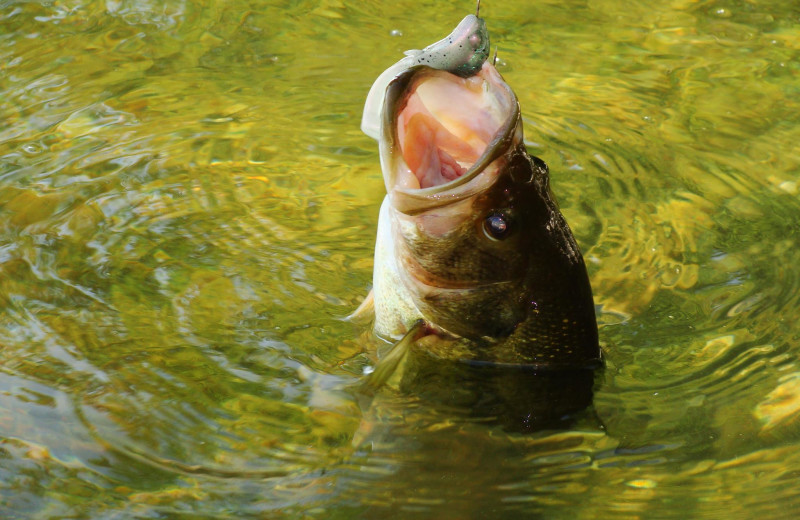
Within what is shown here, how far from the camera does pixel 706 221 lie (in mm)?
4605

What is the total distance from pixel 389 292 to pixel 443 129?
0.62m

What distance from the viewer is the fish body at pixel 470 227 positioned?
3068 mm

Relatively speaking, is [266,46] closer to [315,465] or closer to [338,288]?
[338,288]

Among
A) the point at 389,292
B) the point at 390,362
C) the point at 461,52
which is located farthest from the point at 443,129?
the point at 390,362

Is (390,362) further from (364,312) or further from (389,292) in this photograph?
(364,312)

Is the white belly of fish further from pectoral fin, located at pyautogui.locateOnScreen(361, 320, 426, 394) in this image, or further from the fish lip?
the fish lip

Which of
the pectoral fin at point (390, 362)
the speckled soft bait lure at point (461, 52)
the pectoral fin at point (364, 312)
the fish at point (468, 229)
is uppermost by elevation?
the speckled soft bait lure at point (461, 52)

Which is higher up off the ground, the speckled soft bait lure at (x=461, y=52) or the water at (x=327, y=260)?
the speckled soft bait lure at (x=461, y=52)

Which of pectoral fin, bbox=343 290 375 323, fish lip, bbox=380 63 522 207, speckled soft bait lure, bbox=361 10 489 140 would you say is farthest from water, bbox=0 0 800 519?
speckled soft bait lure, bbox=361 10 489 140

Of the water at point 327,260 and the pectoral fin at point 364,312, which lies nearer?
the water at point 327,260

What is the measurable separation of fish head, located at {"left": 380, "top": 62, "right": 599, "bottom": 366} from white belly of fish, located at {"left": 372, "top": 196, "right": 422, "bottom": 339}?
0.04m

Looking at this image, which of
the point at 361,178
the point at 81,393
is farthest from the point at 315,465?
the point at 361,178

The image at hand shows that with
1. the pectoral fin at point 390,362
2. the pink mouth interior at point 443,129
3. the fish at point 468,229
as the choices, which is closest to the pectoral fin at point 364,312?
the fish at point 468,229

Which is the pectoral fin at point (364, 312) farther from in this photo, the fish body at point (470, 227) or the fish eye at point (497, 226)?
the fish eye at point (497, 226)
